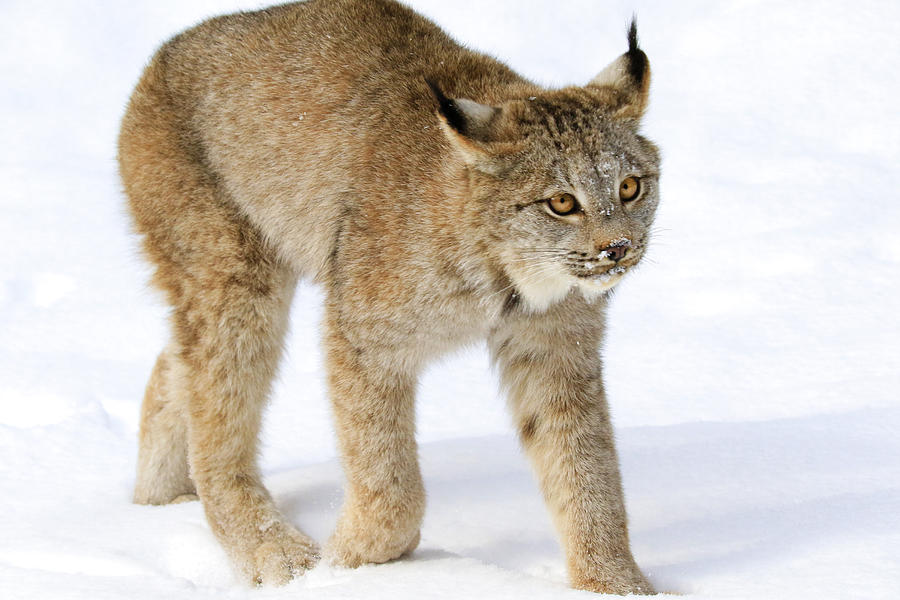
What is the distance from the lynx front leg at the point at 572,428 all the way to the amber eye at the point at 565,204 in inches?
19.9

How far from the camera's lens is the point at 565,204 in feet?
13.5

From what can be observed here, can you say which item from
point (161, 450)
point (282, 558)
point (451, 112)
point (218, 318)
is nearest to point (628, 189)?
point (451, 112)

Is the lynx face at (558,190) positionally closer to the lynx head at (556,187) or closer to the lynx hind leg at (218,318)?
the lynx head at (556,187)

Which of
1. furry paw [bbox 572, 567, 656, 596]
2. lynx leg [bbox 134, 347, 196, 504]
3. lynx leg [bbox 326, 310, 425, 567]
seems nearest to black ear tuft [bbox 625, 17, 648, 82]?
lynx leg [bbox 326, 310, 425, 567]

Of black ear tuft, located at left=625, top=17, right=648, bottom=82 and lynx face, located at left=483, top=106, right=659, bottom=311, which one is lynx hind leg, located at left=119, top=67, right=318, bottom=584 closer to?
lynx face, located at left=483, top=106, right=659, bottom=311

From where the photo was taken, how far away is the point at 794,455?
18.1 ft

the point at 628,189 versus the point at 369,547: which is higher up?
the point at 628,189

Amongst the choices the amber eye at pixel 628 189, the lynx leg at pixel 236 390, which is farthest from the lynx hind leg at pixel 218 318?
the amber eye at pixel 628 189

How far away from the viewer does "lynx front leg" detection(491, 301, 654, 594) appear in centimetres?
450

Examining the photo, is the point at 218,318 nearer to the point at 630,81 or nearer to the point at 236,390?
the point at 236,390

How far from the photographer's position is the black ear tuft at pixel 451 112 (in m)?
4.10

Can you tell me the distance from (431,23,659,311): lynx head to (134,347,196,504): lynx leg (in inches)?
90.6

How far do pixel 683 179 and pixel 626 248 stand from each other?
6702 mm

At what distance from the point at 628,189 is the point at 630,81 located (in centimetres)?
59
